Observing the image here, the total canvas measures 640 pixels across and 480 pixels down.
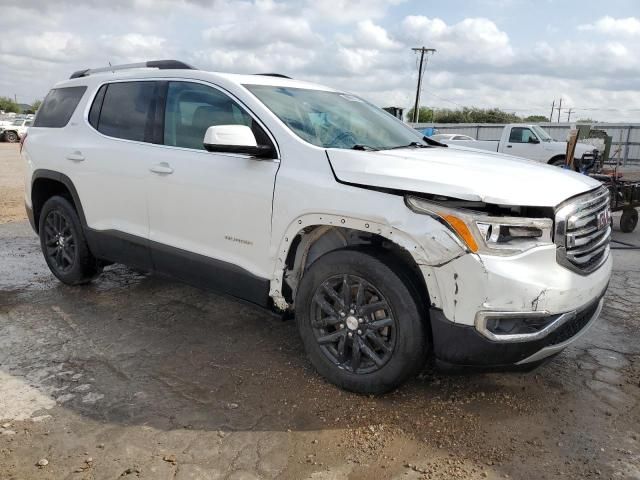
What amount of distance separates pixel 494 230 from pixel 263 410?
5.18 feet

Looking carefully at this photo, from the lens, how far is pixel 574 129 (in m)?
10.7

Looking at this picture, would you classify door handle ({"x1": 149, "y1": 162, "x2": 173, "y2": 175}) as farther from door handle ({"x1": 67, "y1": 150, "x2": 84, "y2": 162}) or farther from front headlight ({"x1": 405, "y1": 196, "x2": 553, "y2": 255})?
front headlight ({"x1": 405, "y1": 196, "x2": 553, "y2": 255})

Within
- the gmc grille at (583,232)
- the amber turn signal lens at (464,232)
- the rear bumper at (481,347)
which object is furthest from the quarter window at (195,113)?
the gmc grille at (583,232)

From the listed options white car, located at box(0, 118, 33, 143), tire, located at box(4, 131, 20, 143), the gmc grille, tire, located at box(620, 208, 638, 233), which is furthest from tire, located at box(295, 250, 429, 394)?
tire, located at box(4, 131, 20, 143)

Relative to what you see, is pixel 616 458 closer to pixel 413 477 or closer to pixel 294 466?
pixel 413 477

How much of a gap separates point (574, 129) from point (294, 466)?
10009 mm

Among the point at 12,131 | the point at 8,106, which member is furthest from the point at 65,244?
the point at 8,106

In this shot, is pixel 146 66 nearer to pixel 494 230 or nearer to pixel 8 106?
pixel 494 230

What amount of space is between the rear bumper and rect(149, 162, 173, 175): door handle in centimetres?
213

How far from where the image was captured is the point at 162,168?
3.94 metres

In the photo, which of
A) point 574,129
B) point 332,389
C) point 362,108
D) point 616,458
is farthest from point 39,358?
point 574,129

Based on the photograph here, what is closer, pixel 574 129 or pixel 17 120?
pixel 574 129

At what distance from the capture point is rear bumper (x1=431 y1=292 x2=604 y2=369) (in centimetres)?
274

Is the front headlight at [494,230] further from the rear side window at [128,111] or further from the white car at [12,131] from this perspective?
the white car at [12,131]
